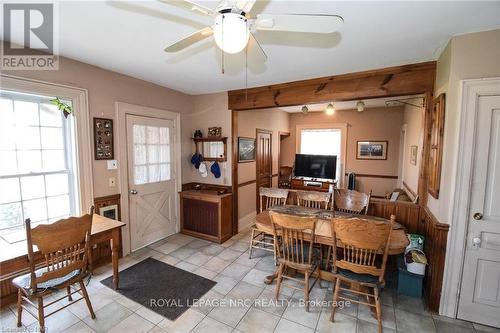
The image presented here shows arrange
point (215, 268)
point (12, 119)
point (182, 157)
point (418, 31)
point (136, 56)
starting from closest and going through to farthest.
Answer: point (418, 31), point (12, 119), point (136, 56), point (215, 268), point (182, 157)

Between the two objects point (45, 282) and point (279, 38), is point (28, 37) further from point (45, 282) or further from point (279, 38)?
point (279, 38)

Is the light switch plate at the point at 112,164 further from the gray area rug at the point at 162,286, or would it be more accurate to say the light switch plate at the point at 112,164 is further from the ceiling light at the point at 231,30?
the ceiling light at the point at 231,30

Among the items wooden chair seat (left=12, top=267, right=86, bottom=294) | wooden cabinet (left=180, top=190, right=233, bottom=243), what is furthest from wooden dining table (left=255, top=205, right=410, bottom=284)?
wooden chair seat (left=12, top=267, right=86, bottom=294)

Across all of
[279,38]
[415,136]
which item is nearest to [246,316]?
[279,38]

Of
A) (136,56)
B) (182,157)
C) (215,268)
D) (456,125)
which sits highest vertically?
(136,56)

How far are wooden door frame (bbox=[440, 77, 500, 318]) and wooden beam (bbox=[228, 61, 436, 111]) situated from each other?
706 mm

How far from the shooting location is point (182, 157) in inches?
161

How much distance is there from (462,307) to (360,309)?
89 cm

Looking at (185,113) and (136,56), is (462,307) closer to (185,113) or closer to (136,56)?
(136,56)

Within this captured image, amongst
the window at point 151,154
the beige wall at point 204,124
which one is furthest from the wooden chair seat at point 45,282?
the beige wall at point 204,124

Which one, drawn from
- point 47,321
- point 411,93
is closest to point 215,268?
point 47,321

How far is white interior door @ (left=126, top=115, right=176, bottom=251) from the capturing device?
3332 millimetres

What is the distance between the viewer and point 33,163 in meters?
2.46

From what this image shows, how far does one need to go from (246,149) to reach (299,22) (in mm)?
3194
